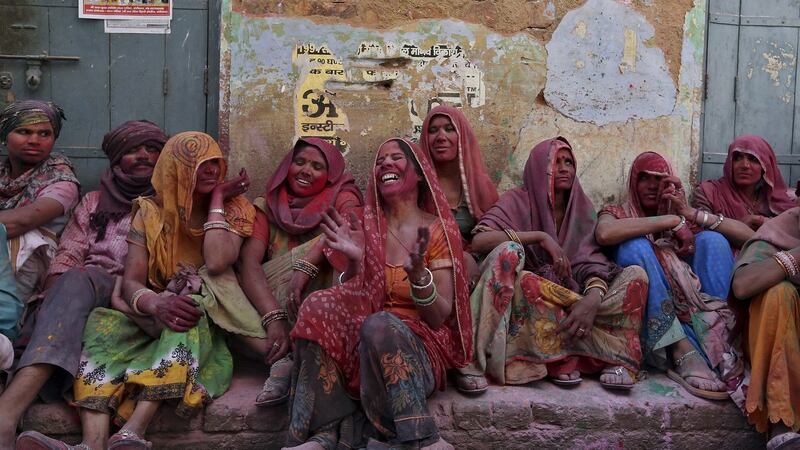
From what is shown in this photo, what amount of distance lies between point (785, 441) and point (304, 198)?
2.72 meters

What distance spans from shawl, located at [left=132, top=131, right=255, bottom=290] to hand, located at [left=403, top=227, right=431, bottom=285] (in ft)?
4.40

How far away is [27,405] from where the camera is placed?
14.8ft

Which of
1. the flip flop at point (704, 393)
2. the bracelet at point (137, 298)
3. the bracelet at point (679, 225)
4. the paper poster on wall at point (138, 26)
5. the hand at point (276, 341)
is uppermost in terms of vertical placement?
the paper poster on wall at point (138, 26)

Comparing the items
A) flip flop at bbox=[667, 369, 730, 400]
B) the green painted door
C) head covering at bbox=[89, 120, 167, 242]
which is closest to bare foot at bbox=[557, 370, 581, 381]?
flip flop at bbox=[667, 369, 730, 400]

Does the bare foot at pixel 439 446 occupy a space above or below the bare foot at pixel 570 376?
below

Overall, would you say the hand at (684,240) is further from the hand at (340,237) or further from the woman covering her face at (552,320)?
the hand at (340,237)

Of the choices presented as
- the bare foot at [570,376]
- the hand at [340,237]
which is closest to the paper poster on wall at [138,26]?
the hand at [340,237]

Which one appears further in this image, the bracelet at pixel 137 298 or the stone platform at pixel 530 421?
the bracelet at pixel 137 298

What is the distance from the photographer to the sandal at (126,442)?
430 centimetres

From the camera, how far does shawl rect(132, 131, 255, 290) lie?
5.04 m

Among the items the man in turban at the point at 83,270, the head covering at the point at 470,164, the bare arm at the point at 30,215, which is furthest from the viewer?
the head covering at the point at 470,164

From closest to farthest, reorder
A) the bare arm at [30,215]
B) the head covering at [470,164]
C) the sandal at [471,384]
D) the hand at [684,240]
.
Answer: the sandal at [471,384] < the bare arm at [30,215] < the hand at [684,240] < the head covering at [470,164]

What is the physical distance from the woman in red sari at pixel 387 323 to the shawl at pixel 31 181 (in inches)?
67.9

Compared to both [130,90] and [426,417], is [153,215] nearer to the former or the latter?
[130,90]
